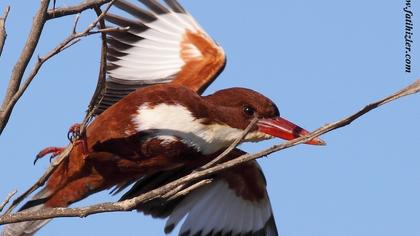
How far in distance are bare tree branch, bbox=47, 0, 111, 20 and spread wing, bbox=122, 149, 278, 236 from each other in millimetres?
2286

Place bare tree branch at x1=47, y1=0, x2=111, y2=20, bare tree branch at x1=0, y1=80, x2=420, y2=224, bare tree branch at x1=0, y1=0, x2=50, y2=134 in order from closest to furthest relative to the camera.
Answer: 1. bare tree branch at x1=0, y1=80, x2=420, y2=224
2. bare tree branch at x1=0, y1=0, x2=50, y2=134
3. bare tree branch at x1=47, y1=0, x2=111, y2=20

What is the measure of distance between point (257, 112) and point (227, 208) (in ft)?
3.75

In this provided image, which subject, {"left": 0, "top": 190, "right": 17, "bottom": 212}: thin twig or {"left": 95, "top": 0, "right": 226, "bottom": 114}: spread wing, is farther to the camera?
{"left": 95, "top": 0, "right": 226, "bottom": 114}: spread wing

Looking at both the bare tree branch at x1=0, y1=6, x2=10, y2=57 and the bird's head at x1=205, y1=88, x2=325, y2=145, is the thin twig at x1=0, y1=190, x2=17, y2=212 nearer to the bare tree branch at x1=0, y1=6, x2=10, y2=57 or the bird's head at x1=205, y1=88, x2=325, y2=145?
the bare tree branch at x1=0, y1=6, x2=10, y2=57

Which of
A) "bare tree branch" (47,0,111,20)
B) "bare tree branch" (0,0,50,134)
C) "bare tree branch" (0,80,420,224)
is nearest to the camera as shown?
"bare tree branch" (0,80,420,224)

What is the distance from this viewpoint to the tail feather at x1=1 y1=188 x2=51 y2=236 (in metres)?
4.98

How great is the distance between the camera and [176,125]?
5031 mm

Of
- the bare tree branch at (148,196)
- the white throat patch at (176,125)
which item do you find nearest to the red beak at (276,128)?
the white throat patch at (176,125)

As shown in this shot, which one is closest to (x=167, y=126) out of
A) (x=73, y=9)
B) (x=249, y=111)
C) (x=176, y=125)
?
(x=176, y=125)

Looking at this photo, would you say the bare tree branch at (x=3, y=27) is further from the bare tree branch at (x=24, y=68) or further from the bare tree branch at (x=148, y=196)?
the bare tree branch at (x=148, y=196)

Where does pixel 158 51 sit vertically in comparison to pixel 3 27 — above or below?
below

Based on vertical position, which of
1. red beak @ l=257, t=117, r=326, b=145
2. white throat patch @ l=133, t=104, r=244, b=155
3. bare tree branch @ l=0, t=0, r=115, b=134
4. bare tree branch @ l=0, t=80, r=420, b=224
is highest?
bare tree branch @ l=0, t=0, r=115, b=134

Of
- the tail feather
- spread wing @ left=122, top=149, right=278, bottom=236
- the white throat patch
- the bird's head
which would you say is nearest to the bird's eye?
the bird's head

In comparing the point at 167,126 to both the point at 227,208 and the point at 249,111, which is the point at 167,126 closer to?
the point at 249,111
